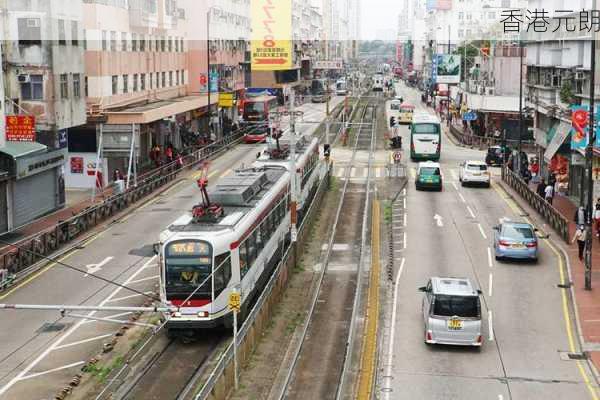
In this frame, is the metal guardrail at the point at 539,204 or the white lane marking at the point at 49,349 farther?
the metal guardrail at the point at 539,204

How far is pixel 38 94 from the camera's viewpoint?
1759 inches

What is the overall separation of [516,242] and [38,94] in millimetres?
23996

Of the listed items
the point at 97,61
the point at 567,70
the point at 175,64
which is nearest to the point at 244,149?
the point at 175,64

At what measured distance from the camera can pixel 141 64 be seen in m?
67.7

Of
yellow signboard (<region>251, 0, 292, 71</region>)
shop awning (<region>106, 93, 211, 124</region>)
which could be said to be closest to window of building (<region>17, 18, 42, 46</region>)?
shop awning (<region>106, 93, 211, 124</region>)

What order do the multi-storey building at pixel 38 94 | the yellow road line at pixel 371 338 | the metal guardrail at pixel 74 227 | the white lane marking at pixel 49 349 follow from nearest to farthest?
the white lane marking at pixel 49 349, the yellow road line at pixel 371 338, the metal guardrail at pixel 74 227, the multi-storey building at pixel 38 94

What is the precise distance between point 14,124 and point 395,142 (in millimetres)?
43948

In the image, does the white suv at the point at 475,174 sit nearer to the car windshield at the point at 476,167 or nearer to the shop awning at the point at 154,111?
the car windshield at the point at 476,167

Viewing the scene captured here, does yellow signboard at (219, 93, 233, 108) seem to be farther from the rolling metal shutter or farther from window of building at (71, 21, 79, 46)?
the rolling metal shutter

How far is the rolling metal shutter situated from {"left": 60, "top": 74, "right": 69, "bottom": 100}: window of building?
389cm

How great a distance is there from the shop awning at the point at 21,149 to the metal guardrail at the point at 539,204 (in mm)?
24271

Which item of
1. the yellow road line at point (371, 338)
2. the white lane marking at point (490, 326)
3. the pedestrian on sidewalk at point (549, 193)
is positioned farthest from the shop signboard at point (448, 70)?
the white lane marking at point (490, 326)

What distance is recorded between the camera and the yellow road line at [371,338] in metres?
23.4

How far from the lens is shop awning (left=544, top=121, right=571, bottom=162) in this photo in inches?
1953
